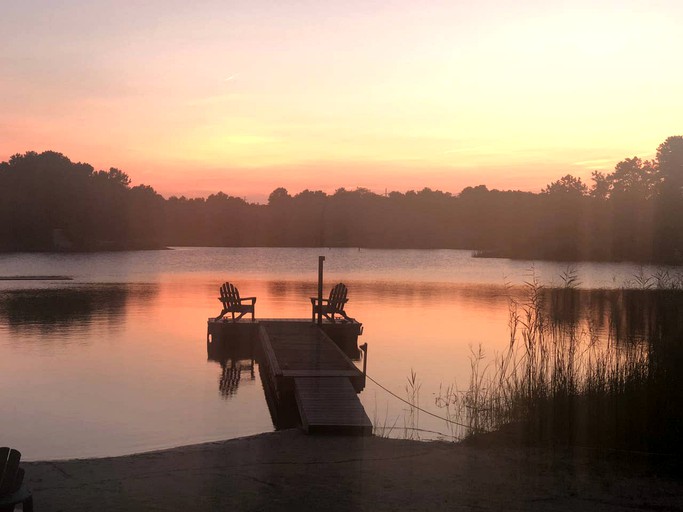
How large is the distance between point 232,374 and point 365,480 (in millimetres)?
9276

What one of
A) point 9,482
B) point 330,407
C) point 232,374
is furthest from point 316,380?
point 9,482

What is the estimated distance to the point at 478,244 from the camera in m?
116

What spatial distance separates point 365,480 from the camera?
6.39 metres

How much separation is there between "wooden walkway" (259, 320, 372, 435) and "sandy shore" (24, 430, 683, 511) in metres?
0.86

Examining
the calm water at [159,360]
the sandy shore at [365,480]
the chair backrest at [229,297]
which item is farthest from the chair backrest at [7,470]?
the chair backrest at [229,297]

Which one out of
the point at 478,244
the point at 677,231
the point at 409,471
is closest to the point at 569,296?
the point at 409,471

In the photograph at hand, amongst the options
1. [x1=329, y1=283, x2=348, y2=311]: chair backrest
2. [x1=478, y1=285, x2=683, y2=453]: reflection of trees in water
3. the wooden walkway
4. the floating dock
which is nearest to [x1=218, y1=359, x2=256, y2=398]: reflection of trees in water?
the floating dock

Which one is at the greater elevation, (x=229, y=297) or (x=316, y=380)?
(x=229, y=297)

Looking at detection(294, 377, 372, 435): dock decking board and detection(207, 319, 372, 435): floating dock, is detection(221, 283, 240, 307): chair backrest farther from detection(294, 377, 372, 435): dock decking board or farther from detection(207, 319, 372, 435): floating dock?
detection(294, 377, 372, 435): dock decking board

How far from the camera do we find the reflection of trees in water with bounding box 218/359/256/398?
13.7 metres

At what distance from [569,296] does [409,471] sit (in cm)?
585

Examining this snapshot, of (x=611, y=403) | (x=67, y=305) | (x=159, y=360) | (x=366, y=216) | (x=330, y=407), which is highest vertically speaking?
(x=366, y=216)

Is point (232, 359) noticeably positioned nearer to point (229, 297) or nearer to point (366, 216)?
point (229, 297)

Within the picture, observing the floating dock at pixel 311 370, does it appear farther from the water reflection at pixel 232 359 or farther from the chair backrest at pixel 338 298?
the chair backrest at pixel 338 298
